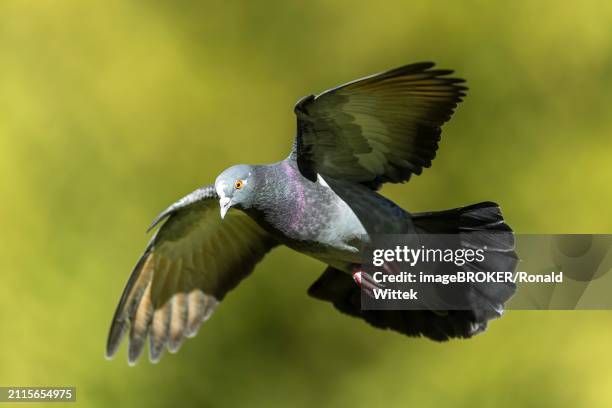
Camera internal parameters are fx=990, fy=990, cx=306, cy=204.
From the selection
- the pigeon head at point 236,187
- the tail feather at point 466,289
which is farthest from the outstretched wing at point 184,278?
the pigeon head at point 236,187

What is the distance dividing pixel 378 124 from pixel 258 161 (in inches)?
72.0

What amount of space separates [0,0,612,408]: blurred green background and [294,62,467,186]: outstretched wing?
133 cm

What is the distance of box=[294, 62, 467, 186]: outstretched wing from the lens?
5070 millimetres

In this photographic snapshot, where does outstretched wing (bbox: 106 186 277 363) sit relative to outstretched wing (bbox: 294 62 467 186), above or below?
below

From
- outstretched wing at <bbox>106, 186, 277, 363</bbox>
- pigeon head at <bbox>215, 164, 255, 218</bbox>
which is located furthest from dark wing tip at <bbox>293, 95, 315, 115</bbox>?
outstretched wing at <bbox>106, 186, 277, 363</bbox>

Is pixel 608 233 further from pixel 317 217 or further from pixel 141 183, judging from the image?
pixel 141 183

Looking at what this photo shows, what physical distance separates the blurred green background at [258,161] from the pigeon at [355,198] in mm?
565

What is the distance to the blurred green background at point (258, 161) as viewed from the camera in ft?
22.0

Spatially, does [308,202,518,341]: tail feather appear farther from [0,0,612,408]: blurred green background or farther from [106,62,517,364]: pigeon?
[0,0,612,408]: blurred green background

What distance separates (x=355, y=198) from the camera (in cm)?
561

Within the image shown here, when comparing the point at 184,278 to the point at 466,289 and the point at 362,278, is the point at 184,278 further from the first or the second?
the point at 466,289

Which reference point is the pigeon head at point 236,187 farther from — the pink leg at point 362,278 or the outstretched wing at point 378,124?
the pink leg at point 362,278

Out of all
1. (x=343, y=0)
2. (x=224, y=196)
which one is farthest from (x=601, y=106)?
(x=224, y=196)

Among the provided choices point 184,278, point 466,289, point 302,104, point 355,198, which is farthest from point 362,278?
point 184,278
